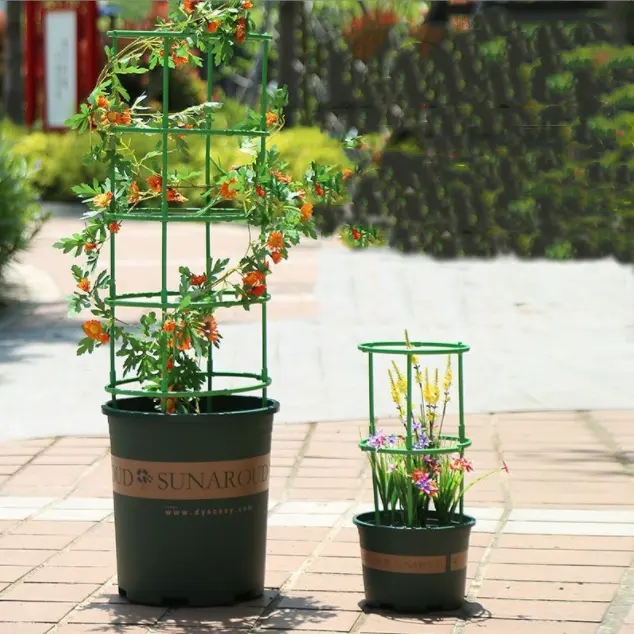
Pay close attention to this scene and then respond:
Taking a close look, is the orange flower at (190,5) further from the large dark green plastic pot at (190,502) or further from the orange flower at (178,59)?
the large dark green plastic pot at (190,502)

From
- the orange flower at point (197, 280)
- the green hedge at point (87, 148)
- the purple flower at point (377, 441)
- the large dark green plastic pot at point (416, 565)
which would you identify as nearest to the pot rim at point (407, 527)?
the large dark green plastic pot at point (416, 565)

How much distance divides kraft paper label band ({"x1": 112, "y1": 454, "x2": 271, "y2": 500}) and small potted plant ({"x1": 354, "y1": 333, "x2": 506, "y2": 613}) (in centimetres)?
40

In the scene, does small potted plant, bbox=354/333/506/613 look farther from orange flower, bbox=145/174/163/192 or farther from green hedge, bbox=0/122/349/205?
green hedge, bbox=0/122/349/205

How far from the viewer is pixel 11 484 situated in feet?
23.1

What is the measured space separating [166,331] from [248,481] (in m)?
0.54

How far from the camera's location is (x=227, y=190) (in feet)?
16.0

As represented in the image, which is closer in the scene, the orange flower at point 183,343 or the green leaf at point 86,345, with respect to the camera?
the orange flower at point 183,343

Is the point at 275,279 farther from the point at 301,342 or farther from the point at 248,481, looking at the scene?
the point at 248,481

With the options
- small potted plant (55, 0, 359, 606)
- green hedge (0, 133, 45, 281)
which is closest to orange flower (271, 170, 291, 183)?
Result: small potted plant (55, 0, 359, 606)

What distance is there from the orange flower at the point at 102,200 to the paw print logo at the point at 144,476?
2.77ft

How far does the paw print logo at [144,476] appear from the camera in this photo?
16.0ft

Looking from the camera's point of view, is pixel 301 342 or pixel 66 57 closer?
pixel 301 342

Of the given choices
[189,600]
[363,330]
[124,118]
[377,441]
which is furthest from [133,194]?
[363,330]

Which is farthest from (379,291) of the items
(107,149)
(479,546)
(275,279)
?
(107,149)
